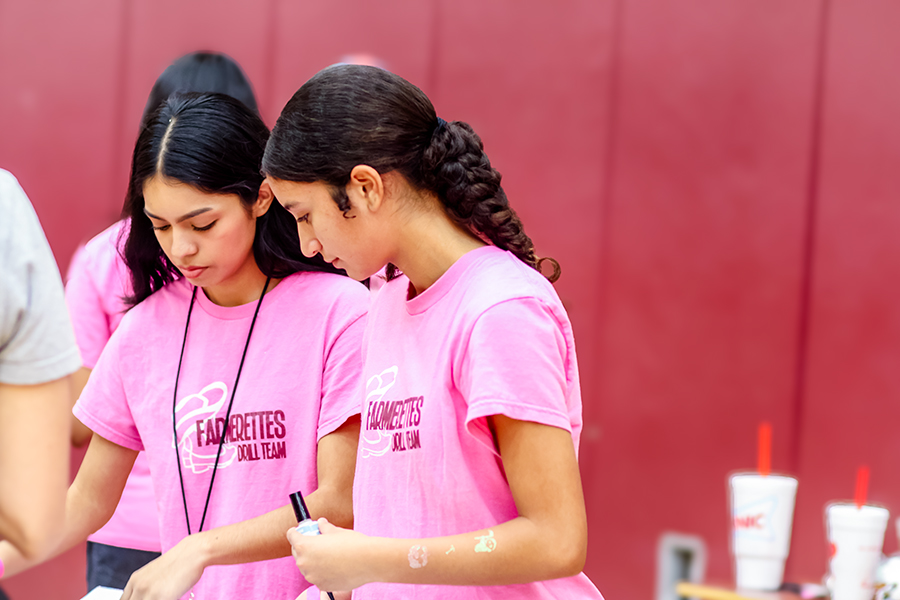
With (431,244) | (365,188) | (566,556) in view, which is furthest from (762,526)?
(365,188)

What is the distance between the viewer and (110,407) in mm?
1306

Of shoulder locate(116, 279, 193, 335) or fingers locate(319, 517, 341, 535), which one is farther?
shoulder locate(116, 279, 193, 335)

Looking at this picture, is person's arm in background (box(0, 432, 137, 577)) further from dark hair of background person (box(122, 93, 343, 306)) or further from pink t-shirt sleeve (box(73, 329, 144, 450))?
→ dark hair of background person (box(122, 93, 343, 306))

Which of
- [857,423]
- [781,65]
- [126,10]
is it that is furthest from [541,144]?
[126,10]

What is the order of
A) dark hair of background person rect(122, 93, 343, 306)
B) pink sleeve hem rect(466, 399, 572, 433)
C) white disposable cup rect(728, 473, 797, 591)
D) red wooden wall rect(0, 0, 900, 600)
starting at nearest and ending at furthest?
pink sleeve hem rect(466, 399, 572, 433), dark hair of background person rect(122, 93, 343, 306), white disposable cup rect(728, 473, 797, 591), red wooden wall rect(0, 0, 900, 600)

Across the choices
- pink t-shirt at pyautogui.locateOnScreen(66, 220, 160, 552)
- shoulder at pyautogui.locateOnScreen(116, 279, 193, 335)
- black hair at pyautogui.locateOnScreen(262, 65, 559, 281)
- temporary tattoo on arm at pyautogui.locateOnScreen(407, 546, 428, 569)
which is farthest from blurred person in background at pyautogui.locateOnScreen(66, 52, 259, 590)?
temporary tattoo on arm at pyautogui.locateOnScreen(407, 546, 428, 569)

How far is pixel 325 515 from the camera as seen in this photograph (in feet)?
3.74

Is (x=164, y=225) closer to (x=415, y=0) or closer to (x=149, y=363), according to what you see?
(x=149, y=363)

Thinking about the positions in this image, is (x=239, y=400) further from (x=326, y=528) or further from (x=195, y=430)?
(x=326, y=528)

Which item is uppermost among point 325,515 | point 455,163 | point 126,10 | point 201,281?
point 126,10

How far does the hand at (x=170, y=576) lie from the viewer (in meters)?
1.09

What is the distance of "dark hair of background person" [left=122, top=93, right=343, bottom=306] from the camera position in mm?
1199

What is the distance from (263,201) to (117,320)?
1.87 ft

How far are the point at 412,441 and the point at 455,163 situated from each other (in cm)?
33
